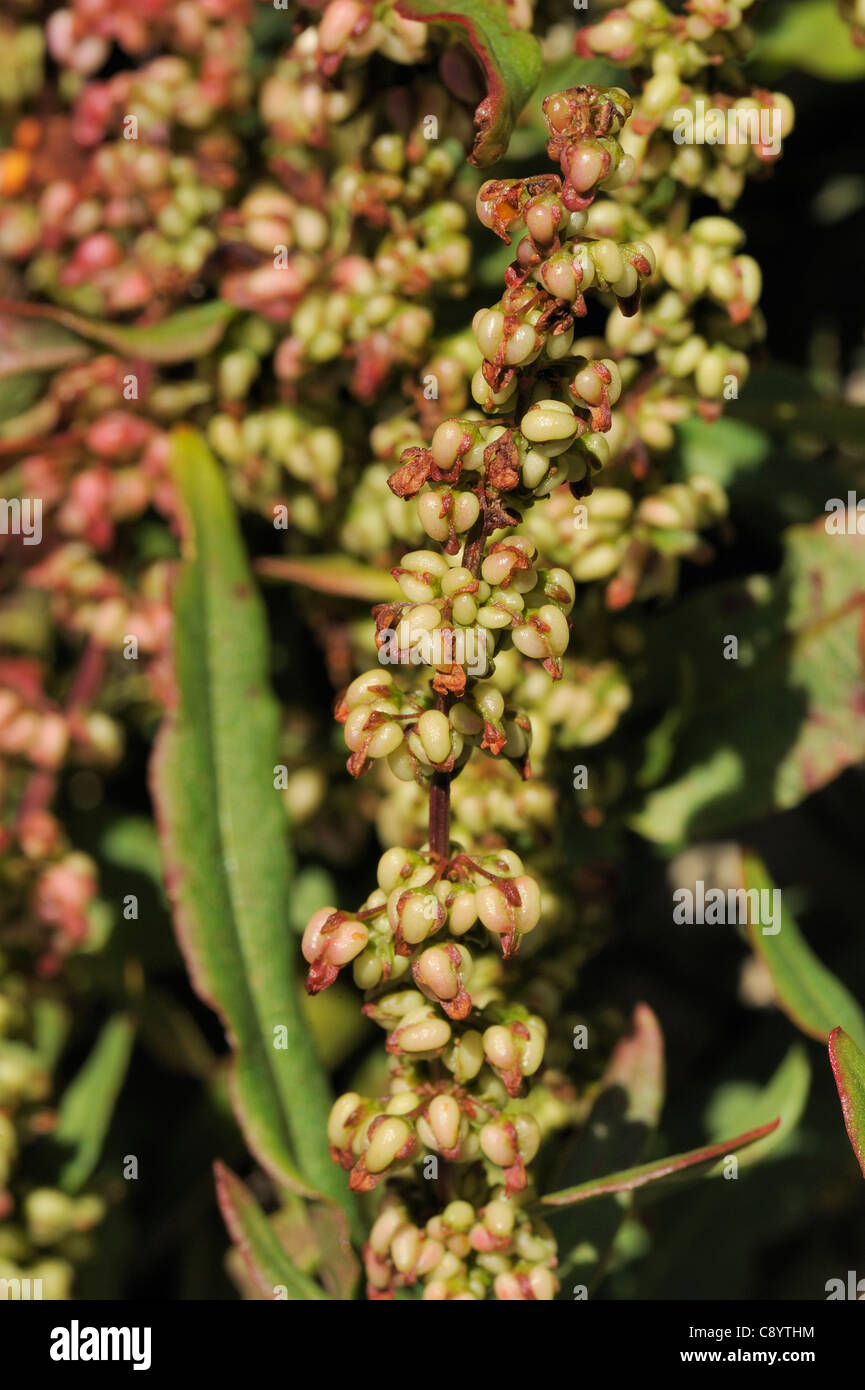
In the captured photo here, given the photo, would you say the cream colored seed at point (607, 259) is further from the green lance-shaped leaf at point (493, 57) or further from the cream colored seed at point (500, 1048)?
the cream colored seed at point (500, 1048)

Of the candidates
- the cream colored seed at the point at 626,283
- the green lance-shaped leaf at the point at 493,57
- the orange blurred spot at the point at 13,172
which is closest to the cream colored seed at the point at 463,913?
the cream colored seed at the point at 626,283

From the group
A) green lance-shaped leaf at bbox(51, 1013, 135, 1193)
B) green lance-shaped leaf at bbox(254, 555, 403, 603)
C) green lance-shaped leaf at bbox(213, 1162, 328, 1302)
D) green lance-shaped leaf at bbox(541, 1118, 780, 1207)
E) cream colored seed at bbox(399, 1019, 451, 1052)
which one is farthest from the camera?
green lance-shaped leaf at bbox(51, 1013, 135, 1193)

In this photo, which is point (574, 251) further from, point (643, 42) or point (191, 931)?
point (191, 931)

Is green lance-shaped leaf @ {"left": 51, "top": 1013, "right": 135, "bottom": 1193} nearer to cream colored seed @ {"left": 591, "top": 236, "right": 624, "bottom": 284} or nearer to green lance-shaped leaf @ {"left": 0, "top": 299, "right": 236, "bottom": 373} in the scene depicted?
green lance-shaped leaf @ {"left": 0, "top": 299, "right": 236, "bottom": 373}

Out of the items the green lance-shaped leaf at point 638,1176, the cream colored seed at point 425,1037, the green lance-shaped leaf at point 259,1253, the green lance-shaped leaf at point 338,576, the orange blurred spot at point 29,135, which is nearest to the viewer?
the cream colored seed at point 425,1037

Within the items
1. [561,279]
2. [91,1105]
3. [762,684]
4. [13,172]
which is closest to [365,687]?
[561,279]

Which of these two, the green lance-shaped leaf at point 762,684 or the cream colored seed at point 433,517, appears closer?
the cream colored seed at point 433,517

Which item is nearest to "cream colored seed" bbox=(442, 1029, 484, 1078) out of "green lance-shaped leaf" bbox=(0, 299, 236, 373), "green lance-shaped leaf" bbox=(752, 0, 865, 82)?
"green lance-shaped leaf" bbox=(0, 299, 236, 373)
